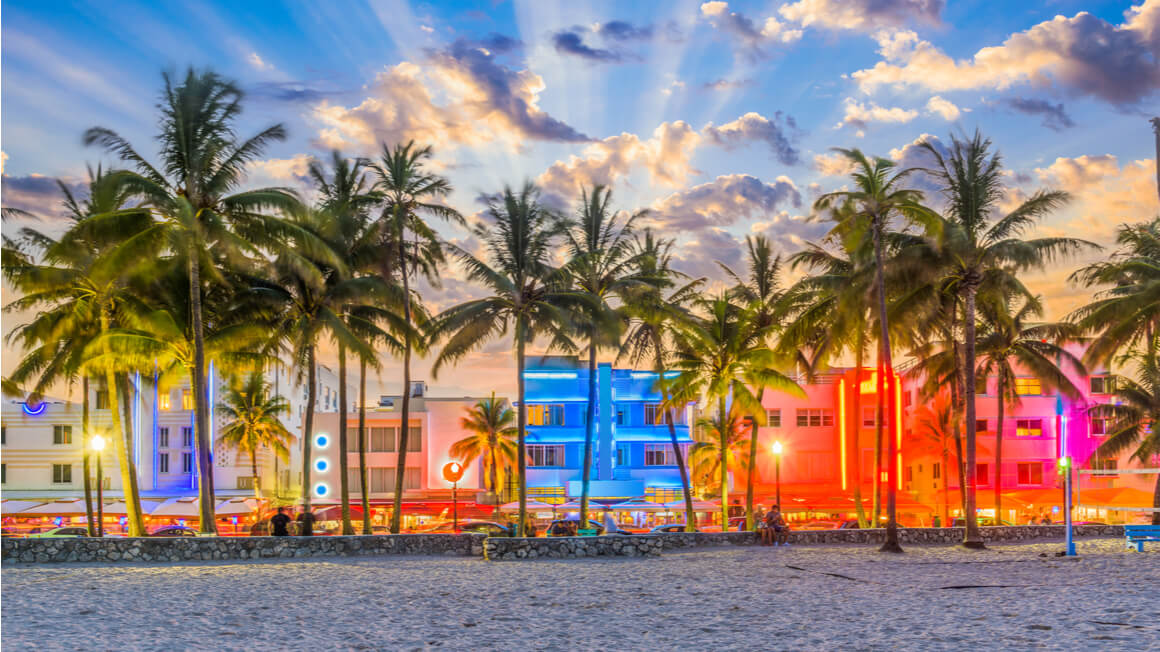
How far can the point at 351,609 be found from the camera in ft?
63.0

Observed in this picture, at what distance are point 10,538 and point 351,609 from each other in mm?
14341

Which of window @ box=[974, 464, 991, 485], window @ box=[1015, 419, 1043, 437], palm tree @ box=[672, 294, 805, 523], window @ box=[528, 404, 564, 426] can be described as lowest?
window @ box=[974, 464, 991, 485]

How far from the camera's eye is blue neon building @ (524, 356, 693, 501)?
63094 mm

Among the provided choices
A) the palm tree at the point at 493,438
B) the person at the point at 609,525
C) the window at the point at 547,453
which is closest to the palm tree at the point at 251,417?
the palm tree at the point at 493,438

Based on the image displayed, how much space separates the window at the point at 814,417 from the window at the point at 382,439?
26225 millimetres

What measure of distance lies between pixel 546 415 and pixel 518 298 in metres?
27.7

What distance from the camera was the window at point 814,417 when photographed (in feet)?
231

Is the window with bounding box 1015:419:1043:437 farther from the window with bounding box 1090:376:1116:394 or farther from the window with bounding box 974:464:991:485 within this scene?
the window with bounding box 1090:376:1116:394

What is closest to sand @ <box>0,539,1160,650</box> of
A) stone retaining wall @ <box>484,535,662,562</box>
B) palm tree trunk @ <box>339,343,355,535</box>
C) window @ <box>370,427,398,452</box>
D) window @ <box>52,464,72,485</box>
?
stone retaining wall @ <box>484,535,662,562</box>

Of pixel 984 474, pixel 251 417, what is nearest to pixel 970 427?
pixel 984 474

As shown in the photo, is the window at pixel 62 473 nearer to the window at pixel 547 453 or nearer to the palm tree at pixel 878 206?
the window at pixel 547 453

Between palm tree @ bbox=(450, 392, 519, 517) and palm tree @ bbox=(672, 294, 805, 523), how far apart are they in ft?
85.7

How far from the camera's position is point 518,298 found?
36.9 metres

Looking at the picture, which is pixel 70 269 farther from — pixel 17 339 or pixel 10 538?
pixel 10 538
